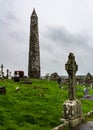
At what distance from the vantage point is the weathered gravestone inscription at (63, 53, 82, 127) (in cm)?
2189

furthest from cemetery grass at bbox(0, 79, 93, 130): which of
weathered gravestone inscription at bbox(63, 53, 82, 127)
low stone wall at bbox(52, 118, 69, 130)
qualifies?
weathered gravestone inscription at bbox(63, 53, 82, 127)

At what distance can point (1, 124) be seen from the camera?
1980 cm

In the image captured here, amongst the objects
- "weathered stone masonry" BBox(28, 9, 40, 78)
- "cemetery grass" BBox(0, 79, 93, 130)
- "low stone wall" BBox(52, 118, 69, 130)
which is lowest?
"low stone wall" BBox(52, 118, 69, 130)

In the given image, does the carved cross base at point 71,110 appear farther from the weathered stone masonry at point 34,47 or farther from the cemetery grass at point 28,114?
the weathered stone masonry at point 34,47

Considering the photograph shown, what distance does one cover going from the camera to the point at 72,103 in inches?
870

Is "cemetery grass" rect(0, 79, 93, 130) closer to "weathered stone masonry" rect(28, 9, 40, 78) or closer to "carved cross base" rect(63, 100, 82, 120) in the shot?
"carved cross base" rect(63, 100, 82, 120)

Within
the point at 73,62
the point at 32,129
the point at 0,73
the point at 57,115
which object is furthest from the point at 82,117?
the point at 0,73

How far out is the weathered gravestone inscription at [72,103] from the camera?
2189cm

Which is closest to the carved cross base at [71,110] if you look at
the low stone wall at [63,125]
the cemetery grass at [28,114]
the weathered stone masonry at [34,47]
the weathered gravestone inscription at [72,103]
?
the weathered gravestone inscription at [72,103]

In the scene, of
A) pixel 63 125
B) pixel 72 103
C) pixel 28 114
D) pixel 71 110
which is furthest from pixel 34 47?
pixel 63 125

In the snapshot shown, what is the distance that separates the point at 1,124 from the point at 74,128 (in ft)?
12.9

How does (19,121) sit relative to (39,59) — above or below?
below

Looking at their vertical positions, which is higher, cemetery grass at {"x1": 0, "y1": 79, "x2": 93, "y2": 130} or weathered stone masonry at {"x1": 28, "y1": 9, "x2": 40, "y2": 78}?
weathered stone masonry at {"x1": 28, "y1": 9, "x2": 40, "y2": 78}

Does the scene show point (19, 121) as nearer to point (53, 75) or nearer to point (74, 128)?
point (74, 128)
